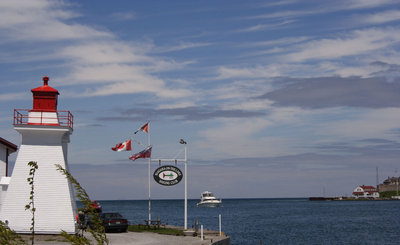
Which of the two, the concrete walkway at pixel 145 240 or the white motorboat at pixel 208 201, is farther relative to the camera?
the white motorboat at pixel 208 201

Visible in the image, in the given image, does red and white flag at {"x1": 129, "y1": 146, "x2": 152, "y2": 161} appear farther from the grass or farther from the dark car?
the grass

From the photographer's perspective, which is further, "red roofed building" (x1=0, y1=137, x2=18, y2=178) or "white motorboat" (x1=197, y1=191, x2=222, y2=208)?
"white motorboat" (x1=197, y1=191, x2=222, y2=208)

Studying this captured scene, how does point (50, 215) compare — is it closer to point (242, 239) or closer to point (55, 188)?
point (55, 188)

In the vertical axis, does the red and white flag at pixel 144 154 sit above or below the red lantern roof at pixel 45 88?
below

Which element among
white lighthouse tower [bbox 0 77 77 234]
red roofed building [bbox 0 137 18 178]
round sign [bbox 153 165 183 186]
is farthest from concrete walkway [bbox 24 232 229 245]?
red roofed building [bbox 0 137 18 178]

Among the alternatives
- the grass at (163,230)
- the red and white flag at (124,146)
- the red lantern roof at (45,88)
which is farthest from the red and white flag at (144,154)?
the red lantern roof at (45,88)

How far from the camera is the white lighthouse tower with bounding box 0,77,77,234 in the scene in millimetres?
31250

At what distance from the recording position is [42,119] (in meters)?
32.0

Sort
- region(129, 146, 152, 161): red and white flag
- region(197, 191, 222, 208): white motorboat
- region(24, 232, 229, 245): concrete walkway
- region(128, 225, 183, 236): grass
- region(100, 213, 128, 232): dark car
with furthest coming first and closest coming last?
region(197, 191, 222, 208): white motorboat, region(129, 146, 152, 161): red and white flag, region(100, 213, 128, 232): dark car, region(128, 225, 183, 236): grass, region(24, 232, 229, 245): concrete walkway

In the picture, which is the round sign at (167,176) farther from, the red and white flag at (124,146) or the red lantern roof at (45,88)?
the red lantern roof at (45,88)

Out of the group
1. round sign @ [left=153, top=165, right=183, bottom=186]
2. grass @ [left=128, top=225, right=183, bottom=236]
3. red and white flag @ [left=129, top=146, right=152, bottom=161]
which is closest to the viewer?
grass @ [left=128, top=225, right=183, bottom=236]

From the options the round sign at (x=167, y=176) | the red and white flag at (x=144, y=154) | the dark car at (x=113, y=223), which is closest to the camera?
the dark car at (x=113, y=223)

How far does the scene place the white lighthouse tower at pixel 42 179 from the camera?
31.2 meters

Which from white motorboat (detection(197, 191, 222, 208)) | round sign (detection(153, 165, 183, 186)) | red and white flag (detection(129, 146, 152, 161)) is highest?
red and white flag (detection(129, 146, 152, 161))
